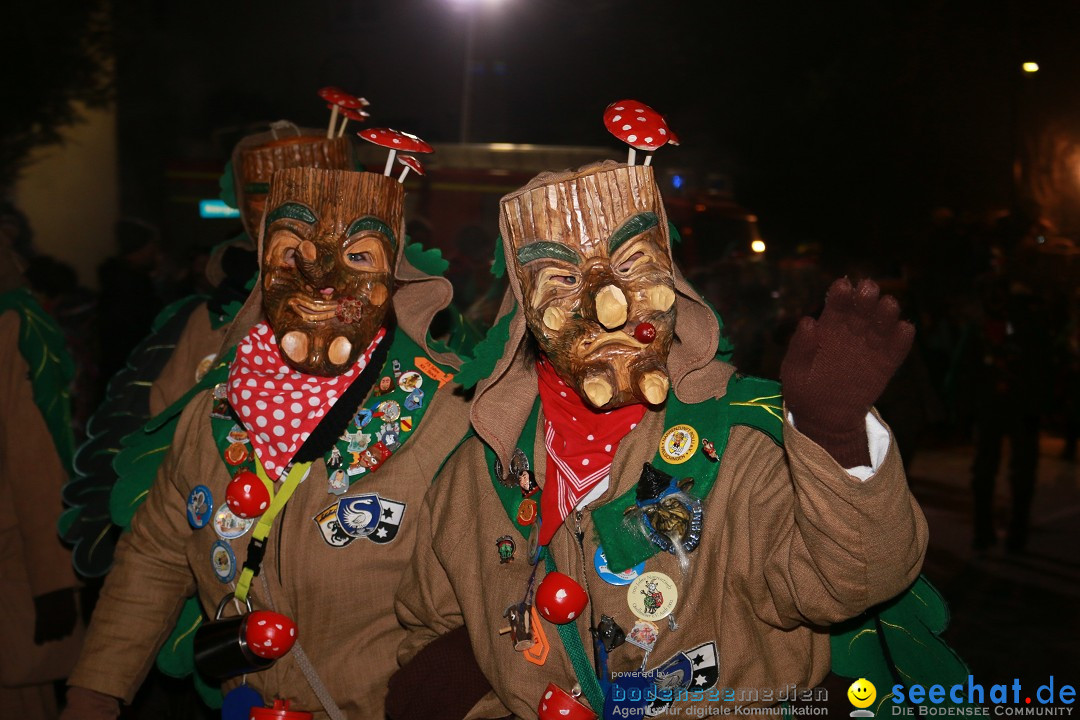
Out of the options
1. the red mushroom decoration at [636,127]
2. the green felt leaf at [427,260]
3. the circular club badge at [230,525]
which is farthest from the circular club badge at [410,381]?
the red mushroom decoration at [636,127]

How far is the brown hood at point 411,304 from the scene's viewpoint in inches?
118

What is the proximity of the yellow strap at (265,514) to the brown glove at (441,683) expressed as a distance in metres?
0.51

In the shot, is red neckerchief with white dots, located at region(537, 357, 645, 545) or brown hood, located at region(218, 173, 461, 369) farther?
brown hood, located at region(218, 173, 461, 369)

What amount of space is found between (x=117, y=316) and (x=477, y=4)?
499 cm

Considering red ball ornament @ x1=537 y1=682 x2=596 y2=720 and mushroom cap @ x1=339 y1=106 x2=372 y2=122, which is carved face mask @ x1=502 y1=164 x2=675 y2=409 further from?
mushroom cap @ x1=339 y1=106 x2=372 y2=122

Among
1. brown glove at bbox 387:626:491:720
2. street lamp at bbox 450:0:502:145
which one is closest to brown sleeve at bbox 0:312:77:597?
brown glove at bbox 387:626:491:720

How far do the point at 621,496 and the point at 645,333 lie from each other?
1.20 feet

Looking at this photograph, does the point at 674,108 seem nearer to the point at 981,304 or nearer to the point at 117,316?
the point at 981,304

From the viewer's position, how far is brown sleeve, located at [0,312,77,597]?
3.85 meters

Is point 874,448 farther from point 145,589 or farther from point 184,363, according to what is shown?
point 184,363

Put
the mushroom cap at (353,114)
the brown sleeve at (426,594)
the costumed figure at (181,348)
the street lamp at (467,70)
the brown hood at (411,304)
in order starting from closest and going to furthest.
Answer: the brown sleeve at (426,594) < the brown hood at (411,304) < the mushroom cap at (353,114) < the costumed figure at (181,348) < the street lamp at (467,70)

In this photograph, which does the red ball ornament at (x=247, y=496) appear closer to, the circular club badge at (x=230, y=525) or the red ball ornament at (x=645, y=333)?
the circular club badge at (x=230, y=525)

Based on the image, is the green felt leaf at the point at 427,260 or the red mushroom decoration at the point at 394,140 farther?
the green felt leaf at the point at 427,260

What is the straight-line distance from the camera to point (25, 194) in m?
14.6
